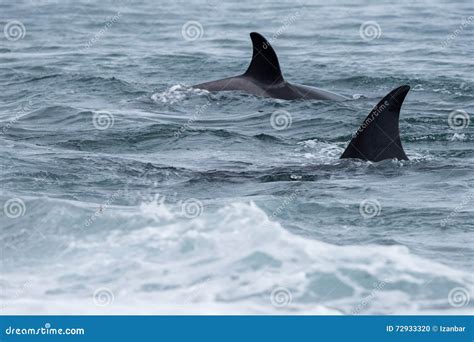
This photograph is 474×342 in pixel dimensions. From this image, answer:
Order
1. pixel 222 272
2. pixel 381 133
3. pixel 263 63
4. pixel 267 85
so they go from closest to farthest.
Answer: pixel 222 272
pixel 381 133
pixel 263 63
pixel 267 85

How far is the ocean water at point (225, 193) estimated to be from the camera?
34.2ft

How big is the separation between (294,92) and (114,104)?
379 centimetres

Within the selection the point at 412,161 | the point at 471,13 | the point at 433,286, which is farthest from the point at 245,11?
the point at 433,286

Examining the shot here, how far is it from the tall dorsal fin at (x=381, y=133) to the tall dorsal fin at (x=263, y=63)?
18.9 feet

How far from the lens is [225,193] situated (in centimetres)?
1375

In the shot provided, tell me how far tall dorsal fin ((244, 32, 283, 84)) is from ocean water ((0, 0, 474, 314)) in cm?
64

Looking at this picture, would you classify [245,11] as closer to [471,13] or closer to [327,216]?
[471,13]

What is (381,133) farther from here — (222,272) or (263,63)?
(263,63)

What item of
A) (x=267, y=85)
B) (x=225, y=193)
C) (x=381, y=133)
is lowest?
(x=225, y=193)

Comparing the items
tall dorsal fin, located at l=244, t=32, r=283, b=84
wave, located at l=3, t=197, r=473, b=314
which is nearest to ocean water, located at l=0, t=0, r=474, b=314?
wave, located at l=3, t=197, r=473, b=314

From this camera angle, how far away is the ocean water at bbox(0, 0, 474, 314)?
10.4m

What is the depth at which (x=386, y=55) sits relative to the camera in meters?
30.8

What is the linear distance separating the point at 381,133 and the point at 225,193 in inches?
107

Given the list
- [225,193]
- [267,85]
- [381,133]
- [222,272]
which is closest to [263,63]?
[267,85]
